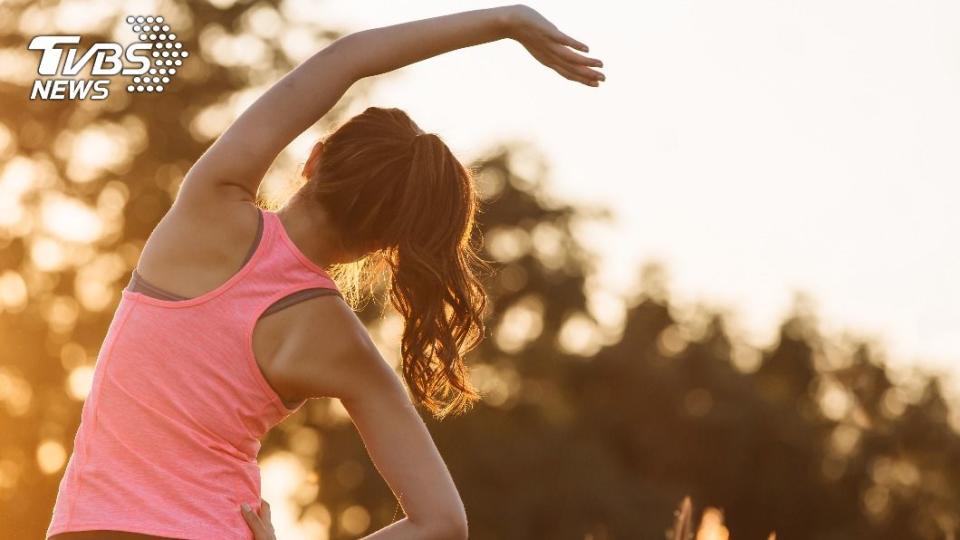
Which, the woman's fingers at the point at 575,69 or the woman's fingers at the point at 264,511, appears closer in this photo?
the woman's fingers at the point at 264,511

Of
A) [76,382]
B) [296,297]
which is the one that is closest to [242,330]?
[296,297]

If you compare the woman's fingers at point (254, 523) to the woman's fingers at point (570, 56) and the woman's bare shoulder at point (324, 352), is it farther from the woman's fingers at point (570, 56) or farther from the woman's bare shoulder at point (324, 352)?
the woman's fingers at point (570, 56)

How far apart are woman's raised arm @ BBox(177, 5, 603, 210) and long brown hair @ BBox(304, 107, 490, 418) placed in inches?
5.3

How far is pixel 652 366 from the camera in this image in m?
42.4

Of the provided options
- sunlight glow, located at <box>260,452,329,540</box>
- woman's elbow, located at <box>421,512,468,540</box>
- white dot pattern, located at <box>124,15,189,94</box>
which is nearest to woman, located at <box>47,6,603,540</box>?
woman's elbow, located at <box>421,512,468,540</box>

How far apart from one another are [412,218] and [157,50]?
3160 centimetres

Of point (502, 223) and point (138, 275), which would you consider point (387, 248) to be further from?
point (502, 223)

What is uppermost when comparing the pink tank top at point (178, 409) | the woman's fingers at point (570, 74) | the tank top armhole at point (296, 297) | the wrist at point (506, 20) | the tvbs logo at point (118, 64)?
the wrist at point (506, 20)

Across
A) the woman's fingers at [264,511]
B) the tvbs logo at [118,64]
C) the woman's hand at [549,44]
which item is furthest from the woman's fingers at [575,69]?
the tvbs logo at [118,64]

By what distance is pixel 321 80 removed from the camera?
3.11 meters

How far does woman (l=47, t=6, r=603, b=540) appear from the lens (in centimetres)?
302

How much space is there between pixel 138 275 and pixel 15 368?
3217 centimetres

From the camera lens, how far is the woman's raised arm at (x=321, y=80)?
3.05 meters

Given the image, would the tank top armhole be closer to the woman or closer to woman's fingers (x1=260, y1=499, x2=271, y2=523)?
the woman
